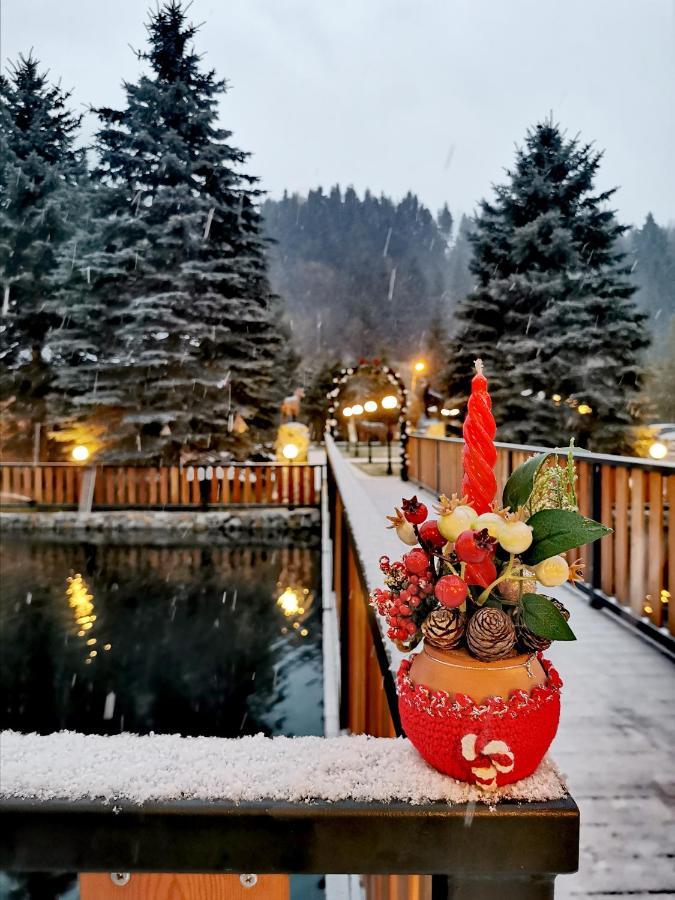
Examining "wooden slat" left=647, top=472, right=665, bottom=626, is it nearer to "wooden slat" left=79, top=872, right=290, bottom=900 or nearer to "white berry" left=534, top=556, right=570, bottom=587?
"white berry" left=534, top=556, right=570, bottom=587

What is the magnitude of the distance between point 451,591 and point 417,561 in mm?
97

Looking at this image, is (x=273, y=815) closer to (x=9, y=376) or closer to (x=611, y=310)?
(x=611, y=310)

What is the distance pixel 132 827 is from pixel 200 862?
4.5 inches

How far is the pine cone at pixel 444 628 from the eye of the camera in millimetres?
1008

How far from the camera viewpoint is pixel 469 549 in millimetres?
947

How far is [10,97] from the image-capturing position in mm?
16750

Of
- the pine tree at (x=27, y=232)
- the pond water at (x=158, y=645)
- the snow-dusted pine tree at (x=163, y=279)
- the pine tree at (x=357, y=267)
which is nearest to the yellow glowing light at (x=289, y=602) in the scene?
the pond water at (x=158, y=645)

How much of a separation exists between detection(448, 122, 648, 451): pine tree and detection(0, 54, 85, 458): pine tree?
1114 cm

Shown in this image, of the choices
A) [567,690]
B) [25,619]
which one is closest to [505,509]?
[567,690]

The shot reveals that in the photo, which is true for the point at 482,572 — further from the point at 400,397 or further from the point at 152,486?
the point at 152,486

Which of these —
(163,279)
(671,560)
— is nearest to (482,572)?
(671,560)

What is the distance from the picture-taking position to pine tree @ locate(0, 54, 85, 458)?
16453 mm

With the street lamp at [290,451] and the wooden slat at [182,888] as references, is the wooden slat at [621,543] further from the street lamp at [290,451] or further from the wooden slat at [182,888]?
the street lamp at [290,451]

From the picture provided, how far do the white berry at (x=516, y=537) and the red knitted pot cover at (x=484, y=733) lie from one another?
0.23 metres
